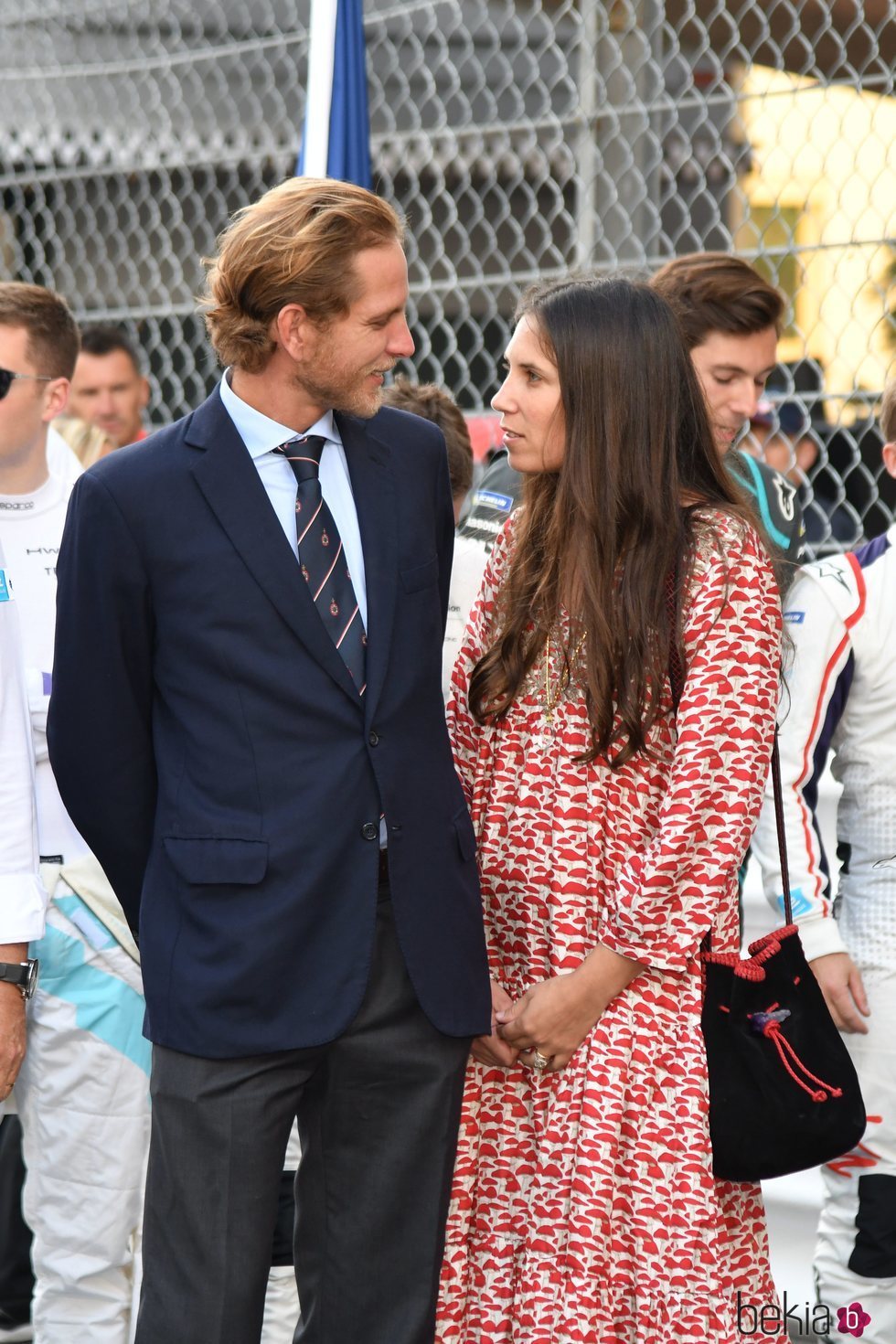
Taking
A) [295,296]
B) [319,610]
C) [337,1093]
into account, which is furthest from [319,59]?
[337,1093]

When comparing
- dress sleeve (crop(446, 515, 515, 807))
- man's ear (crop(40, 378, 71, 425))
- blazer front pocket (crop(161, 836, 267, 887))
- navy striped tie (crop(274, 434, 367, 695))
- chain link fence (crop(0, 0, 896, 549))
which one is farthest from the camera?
chain link fence (crop(0, 0, 896, 549))

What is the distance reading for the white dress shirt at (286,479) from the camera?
2252 mm

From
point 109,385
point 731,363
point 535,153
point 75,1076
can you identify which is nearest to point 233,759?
point 75,1076

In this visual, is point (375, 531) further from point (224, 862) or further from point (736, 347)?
point (736, 347)

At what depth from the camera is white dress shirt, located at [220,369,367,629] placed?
225 centimetres

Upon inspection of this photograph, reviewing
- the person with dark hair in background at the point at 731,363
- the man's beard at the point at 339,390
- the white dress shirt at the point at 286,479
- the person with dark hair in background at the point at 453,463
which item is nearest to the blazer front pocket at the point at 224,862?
the white dress shirt at the point at 286,479

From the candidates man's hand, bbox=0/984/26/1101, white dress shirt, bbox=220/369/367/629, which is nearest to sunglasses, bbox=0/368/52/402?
white dress shirt, bbox=220/369/367/629

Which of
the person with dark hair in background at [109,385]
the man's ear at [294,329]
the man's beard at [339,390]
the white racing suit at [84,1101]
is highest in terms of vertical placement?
the person with dark hair in background at [109,385]

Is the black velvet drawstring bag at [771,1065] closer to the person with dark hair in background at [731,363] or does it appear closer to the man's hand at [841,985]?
the man's hand at [841,985]

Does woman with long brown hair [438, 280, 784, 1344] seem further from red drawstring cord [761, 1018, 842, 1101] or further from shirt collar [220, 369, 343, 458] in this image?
shirt collar [220, 369, 343, 458]

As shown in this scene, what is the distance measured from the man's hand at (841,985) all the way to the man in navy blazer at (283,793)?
2.80 ft

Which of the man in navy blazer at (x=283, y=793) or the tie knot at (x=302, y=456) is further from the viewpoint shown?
the tie knot at (x=302, y=456)

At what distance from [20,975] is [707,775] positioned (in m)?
1.06

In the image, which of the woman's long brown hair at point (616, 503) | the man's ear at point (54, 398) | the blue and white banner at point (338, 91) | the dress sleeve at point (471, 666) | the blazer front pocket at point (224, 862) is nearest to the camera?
the blazer front pocket at point (224, 862)
